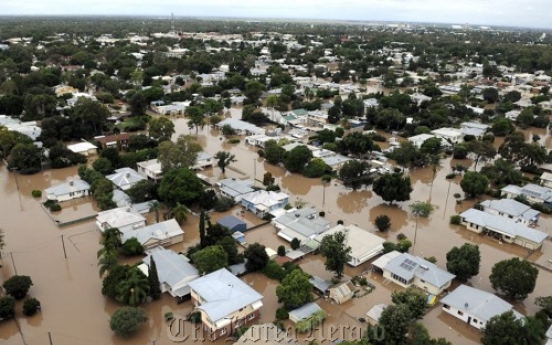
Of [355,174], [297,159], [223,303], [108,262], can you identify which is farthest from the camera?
[297,159]

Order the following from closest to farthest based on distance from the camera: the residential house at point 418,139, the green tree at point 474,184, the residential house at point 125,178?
the green tree at point 474,184
the residential house at point 125,178
the residential house at point 418,139

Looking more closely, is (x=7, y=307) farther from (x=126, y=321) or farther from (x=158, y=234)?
(x=158, y=234)

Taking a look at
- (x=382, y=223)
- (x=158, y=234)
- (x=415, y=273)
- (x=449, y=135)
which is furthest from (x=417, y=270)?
(x=449, y=135)

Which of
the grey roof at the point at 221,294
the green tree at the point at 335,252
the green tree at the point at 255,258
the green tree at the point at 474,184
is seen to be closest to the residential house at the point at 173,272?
the grey roof at the point at 221,294

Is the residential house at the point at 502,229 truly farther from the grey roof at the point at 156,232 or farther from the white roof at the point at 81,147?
the white roof at the point at 81,147

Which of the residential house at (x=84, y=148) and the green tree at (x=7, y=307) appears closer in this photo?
the green tree at (x=7, y=307)

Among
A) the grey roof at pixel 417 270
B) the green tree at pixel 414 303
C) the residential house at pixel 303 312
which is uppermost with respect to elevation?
the green tree at pixel 414 303

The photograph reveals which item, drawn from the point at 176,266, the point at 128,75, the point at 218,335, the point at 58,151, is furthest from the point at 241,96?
the point at 218,335
